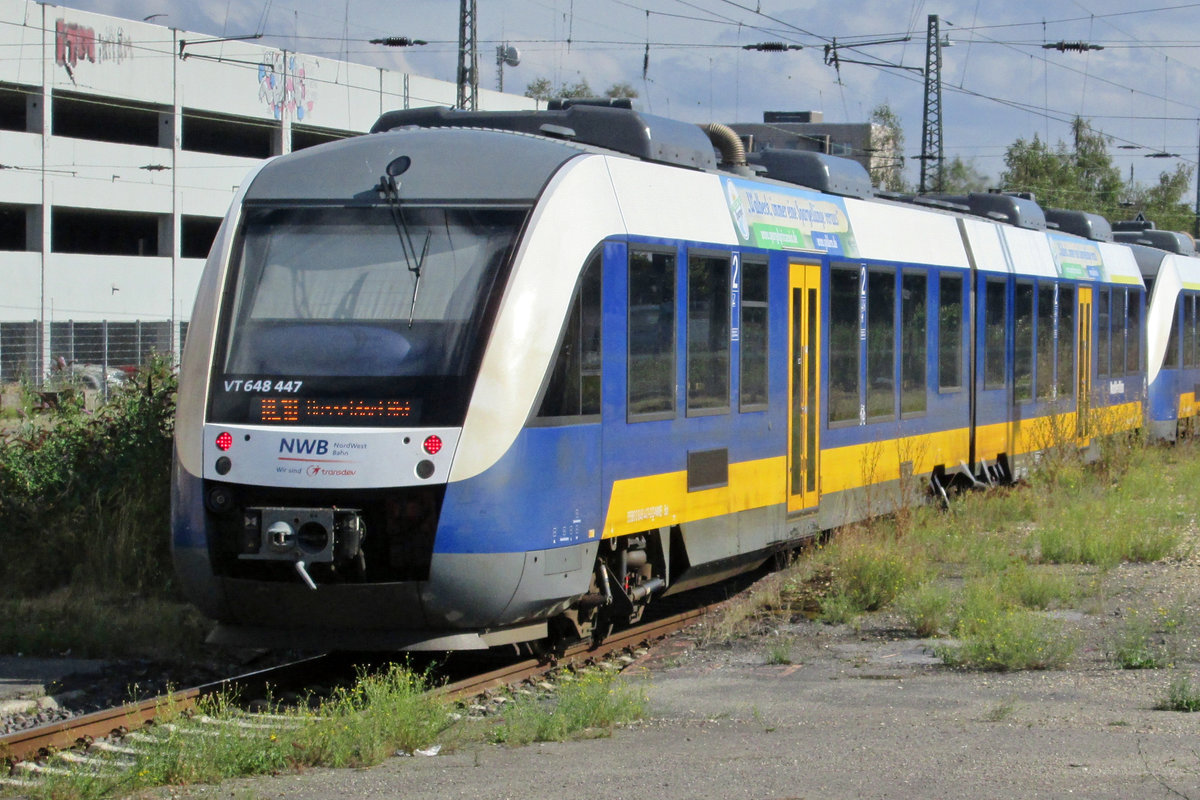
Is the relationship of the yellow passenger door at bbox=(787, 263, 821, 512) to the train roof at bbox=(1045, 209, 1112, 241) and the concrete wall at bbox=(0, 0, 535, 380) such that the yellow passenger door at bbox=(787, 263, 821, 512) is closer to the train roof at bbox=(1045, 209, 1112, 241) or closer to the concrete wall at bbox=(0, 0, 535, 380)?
the train roof at bbox=(1045, 209, 1112, 241)

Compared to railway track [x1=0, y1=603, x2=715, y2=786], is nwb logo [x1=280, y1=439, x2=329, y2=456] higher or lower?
higher

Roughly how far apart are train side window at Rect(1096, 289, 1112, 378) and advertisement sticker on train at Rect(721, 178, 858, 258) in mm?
8558

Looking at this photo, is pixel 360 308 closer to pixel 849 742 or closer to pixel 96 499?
pixel 849 742

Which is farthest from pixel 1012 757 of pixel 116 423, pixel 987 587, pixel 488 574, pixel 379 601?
pixel 116 423

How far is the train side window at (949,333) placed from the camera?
47.3 ft

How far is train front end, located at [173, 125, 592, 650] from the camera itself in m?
7.96

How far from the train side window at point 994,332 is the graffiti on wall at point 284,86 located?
3555 cm

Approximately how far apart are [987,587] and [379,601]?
4657mm

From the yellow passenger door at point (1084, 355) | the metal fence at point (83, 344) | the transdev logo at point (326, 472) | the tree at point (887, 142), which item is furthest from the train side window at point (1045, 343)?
the tree at point (887, 142)

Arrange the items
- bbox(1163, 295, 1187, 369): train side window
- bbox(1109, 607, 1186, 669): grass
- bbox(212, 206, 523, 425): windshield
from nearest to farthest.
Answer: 1. bbox(212, 206, 523, 425): windshield
2. bbox(1109, 607, 1186, 669): grass
3. bbox(1163, 295, 1187, 369): train side window

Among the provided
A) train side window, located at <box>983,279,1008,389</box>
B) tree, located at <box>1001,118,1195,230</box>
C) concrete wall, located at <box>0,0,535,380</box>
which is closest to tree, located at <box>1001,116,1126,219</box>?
tree, located at <box>1001,118,1195,230</box>

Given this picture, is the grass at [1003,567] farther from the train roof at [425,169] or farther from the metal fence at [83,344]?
the metal fence at [83,344]

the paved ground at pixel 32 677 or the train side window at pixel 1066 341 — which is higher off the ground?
the train side window at pixel 1066 341

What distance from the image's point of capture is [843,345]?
1220cm
